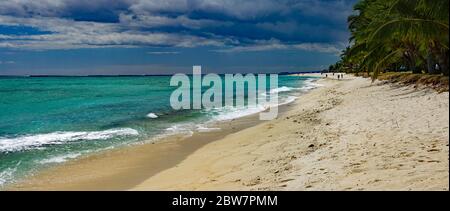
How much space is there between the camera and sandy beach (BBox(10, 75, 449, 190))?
691cm

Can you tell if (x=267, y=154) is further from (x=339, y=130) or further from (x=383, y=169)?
(x=383, y=169)

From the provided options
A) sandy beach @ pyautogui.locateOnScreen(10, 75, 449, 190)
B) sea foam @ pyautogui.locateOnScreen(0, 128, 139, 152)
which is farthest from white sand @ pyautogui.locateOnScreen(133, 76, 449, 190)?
sea foam @ pyautogui.locateOnScreen(0, 128, 139, 152)

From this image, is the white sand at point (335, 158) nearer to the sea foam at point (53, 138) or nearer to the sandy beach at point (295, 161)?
the sandy beach at point (295, 161)

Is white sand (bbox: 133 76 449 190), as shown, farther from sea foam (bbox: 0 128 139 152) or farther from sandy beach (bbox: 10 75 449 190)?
sea foam (bbox: 0 128 139 152)

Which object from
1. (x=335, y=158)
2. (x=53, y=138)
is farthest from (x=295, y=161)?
(x=53, y=138)

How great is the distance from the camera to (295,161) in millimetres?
9320

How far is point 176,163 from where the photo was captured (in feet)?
40.4

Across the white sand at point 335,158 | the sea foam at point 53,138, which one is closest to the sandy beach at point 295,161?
the white sand at point 335,158

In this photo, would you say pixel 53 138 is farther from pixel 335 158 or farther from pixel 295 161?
pixel 335 158

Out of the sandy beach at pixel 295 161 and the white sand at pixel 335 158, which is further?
the sandy beach at pixel 295 161

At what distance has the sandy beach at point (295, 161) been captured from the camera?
6.91 metres
